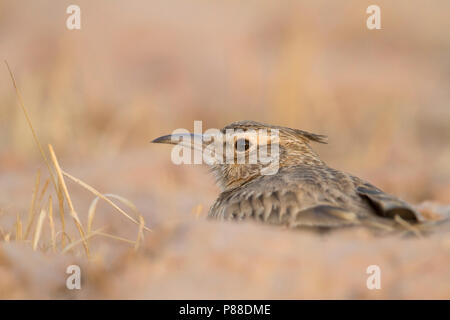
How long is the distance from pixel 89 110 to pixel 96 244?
5969 mm

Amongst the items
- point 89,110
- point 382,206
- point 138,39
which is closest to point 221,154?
point 382,206

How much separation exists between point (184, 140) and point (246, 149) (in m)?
0.41

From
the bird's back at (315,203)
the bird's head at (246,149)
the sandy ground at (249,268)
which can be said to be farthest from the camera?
the bird's head at (246,149)

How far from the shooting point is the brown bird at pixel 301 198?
10.0 feet

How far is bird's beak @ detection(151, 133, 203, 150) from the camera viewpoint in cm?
426

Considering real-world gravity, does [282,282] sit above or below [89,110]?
below

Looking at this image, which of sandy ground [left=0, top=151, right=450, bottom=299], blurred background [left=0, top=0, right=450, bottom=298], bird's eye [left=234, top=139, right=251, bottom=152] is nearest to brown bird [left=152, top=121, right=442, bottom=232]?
bird's eye [left=234, top=139, right=251, bottom=152]

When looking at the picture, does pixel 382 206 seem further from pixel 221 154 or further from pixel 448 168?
pixel 448 168

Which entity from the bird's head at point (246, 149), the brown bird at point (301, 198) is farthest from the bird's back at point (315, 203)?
the bird's head at point (246, 149)

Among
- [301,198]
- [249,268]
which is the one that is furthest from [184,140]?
[249,268]

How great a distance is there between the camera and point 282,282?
2531 millimetres

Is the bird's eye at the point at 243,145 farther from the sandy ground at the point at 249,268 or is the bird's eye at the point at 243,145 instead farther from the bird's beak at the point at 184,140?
the sandy ground at the point at 249,268

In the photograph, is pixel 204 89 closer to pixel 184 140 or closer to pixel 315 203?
pixel 184 140

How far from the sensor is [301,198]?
3.25 m
